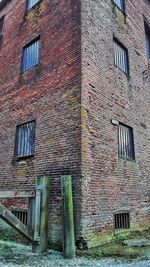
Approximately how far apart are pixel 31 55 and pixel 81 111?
4264 millimetres

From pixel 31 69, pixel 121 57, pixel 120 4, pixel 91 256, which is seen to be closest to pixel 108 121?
pixel 121 57

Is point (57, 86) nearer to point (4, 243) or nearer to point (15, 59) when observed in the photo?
point (15, 59)

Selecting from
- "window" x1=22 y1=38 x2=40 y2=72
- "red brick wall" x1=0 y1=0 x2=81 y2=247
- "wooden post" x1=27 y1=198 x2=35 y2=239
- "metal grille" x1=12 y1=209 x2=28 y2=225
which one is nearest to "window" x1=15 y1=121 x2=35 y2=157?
"red brick wall" x1=0 y1=0 x2=81 y2=247

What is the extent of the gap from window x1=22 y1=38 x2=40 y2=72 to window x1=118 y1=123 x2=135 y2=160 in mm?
4125

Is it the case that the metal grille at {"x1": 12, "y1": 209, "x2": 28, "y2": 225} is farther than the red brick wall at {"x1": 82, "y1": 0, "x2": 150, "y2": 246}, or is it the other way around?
the metal grille at {"x1": 12, "y1": 209, "x2": 28, "y2": 225}

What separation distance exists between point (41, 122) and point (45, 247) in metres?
3.80

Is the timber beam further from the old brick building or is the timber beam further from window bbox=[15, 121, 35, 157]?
window bbox=[15, 121, 35, 157]

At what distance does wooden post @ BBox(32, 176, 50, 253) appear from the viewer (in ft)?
17.9

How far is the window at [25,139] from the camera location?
316 inches

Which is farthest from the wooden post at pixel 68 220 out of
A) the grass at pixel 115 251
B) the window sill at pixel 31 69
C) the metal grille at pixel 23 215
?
the window sill at pixel 31 69

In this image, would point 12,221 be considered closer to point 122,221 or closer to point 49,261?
point 49,261

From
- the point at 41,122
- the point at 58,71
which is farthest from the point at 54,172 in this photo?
the point at 58,71

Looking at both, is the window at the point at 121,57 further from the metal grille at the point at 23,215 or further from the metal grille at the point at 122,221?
the metal grille at the point at 23,215

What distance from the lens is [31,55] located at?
9477 millimetres
